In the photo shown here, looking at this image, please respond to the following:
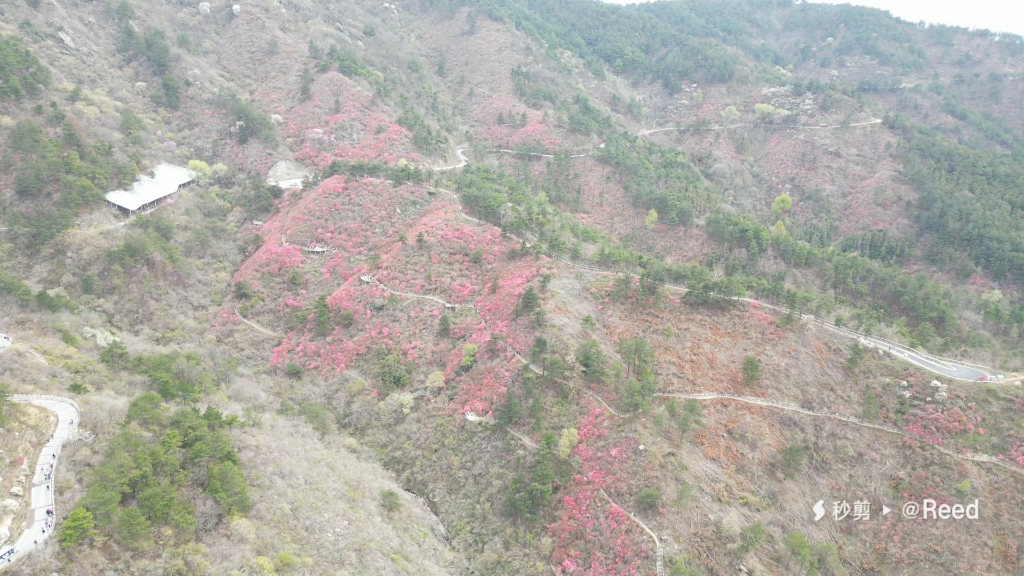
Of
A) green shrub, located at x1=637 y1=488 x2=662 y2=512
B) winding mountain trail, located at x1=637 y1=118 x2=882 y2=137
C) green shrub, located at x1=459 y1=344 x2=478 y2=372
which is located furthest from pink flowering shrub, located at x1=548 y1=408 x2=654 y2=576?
winding mountain trail, located at x1=637 y1=118 x2=882 y2=137

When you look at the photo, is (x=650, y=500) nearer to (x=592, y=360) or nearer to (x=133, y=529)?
(x=592, y=360)

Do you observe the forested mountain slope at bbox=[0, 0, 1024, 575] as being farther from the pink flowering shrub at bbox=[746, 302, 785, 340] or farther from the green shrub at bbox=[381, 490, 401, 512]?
the pink flowering shrub at bbox=[746, 302, 785, 340]

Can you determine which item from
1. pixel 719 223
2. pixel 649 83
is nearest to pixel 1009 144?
pixel 649 83

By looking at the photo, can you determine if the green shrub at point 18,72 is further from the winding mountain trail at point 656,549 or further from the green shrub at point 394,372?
the winding mountain trail at point 656,549

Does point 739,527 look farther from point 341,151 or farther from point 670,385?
point 341,151

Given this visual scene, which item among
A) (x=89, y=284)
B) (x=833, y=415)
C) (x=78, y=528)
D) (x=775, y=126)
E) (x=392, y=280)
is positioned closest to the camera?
(x=78, y=528)

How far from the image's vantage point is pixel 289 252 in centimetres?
5872

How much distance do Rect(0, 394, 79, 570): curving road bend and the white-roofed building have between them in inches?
1450

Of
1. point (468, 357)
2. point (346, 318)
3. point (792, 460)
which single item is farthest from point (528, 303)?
point (792, 460)

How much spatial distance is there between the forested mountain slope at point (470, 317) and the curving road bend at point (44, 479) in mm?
688

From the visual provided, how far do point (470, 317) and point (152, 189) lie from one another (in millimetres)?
44019

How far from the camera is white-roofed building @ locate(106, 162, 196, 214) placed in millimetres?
58875

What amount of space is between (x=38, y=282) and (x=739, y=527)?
201 feet

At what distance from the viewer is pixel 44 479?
24453mm
